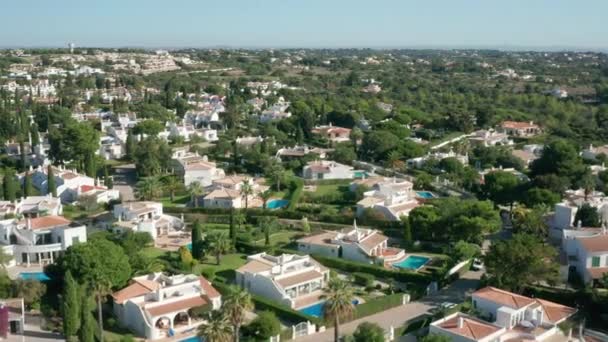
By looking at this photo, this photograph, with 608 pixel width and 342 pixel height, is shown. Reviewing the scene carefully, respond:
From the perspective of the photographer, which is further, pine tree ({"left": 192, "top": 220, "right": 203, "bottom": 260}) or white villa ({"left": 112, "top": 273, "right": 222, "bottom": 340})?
pine tree ({"left": 192, "top": 220, "right": 203, "bottom": 260})

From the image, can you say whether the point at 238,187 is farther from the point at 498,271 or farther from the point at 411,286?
the point at 498,271

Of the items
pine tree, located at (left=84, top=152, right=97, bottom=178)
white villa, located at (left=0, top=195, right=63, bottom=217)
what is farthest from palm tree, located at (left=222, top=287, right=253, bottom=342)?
pine tree, located at (left=84, top=152, right=97, bottom=178)

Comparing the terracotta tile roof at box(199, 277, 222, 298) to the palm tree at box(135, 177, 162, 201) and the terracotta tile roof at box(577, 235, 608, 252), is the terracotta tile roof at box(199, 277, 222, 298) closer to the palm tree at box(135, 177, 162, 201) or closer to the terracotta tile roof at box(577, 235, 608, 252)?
the terracotta tile roof at box(577, 235, 608, 252)

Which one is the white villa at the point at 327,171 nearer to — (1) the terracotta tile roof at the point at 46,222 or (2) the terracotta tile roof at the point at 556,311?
(1) the terracotta tile roof at the point at 46,222

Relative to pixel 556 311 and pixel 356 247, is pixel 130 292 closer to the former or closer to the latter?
pixel 356 247

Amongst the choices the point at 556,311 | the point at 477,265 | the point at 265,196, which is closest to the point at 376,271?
the point at 477,265

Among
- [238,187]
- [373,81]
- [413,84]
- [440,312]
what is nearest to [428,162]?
[238,187]

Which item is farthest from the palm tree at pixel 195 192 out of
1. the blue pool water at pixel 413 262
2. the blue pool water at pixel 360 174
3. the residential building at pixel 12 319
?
the residential building at pixel 12 319
